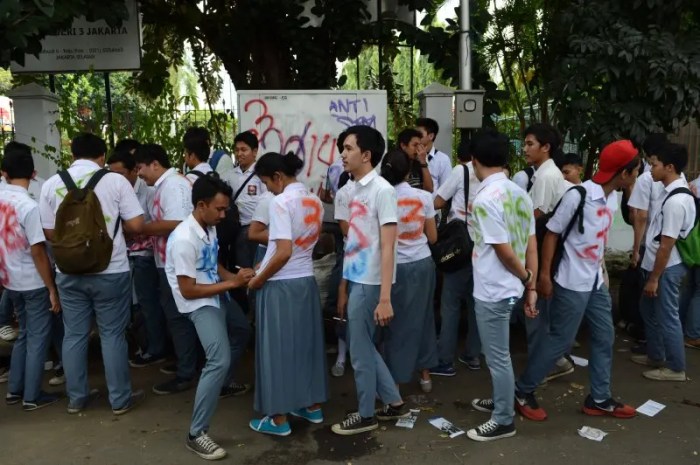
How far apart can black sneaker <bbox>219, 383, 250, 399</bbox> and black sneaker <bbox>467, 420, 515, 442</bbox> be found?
5.17 ft

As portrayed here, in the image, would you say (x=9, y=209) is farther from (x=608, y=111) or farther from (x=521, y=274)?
(x=608, y=111)

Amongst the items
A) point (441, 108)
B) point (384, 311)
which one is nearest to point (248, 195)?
point (384, 311)

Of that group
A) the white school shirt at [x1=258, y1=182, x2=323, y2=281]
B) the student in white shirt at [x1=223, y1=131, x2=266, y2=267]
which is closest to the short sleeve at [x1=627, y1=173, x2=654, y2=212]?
the white school shirt at [x1=258, y1=182, x2=323, y2=281]

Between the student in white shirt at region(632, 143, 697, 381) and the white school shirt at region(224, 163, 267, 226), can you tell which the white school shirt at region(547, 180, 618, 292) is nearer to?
the student in white shirt at region(632, 143, 697, 381)

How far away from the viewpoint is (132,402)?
408 cm

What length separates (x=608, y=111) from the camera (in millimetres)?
5801

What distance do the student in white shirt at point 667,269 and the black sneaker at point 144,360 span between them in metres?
3.64

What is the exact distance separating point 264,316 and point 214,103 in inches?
260

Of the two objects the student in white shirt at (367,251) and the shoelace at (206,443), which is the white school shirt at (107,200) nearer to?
the shoelace at (206,443)

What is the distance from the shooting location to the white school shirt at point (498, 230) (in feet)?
10.6

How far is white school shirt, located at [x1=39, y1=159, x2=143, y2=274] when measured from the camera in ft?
12.5

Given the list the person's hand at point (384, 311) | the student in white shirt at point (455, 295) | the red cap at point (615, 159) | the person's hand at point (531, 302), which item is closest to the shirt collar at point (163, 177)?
the person's hand at point (384, 311)

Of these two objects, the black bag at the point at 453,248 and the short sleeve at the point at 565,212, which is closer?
the short sleeve at the point at 565,212

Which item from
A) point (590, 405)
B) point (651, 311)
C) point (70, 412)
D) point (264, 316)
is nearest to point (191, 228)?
point (264, 316)
